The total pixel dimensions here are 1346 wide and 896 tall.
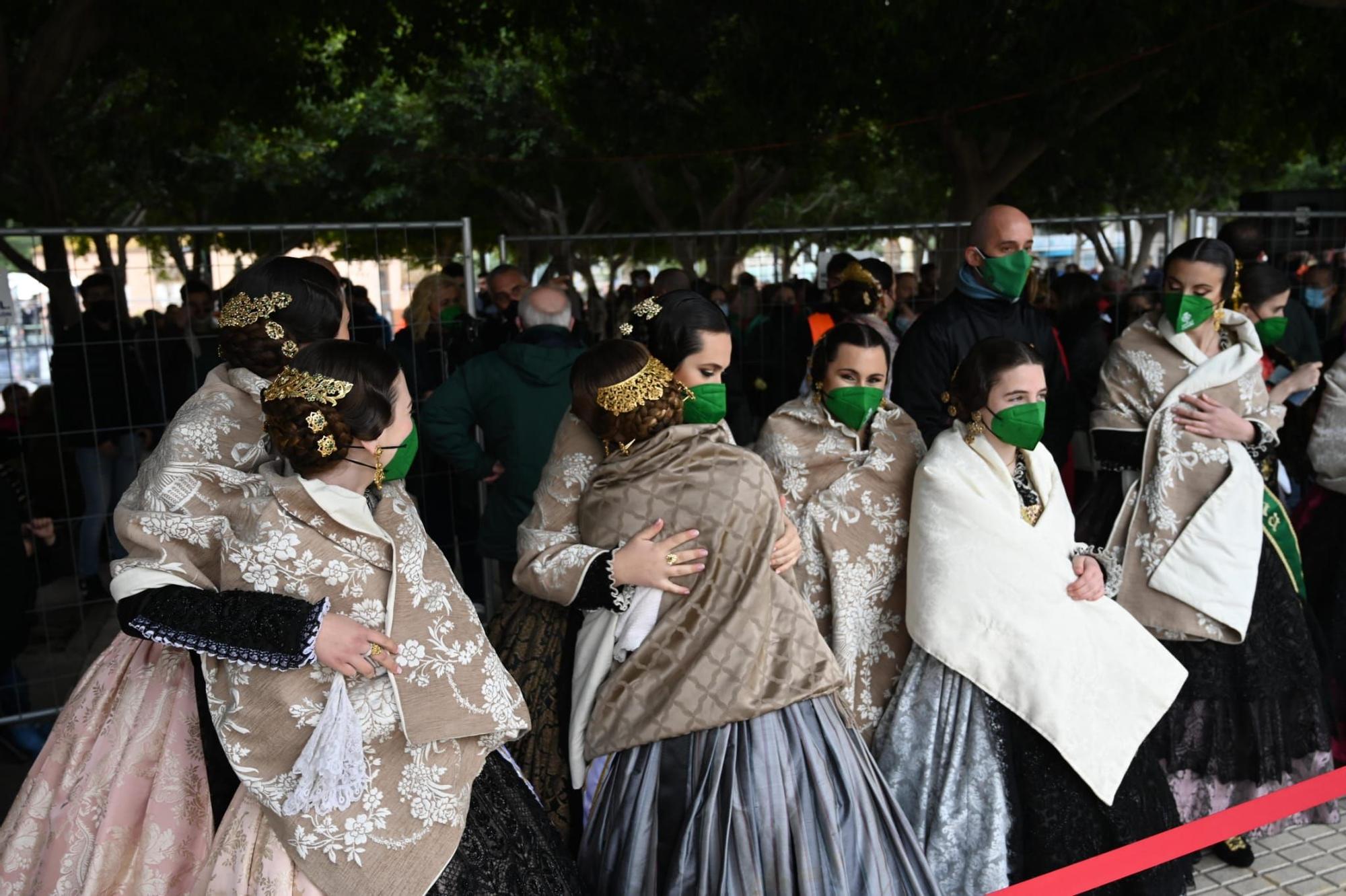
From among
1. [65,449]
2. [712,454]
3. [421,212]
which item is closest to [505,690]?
[712,454]

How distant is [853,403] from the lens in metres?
3.26

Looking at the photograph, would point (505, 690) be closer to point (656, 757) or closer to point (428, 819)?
point (428, 819)

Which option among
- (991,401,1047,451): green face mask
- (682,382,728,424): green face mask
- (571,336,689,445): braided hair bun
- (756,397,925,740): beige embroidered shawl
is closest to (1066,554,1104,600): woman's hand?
(991,401,1047,451): green face mask

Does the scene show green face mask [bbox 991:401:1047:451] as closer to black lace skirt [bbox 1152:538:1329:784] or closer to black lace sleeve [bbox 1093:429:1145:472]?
black lace sleeve [bbox 1093:429:1145:472]

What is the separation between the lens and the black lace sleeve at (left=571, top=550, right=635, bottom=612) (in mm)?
2609

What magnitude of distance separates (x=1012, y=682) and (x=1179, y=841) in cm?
55

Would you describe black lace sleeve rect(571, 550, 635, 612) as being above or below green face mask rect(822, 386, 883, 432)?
below

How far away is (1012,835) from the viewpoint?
10.1ft

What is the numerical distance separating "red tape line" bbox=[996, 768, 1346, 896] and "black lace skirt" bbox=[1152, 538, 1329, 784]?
2.20 ft

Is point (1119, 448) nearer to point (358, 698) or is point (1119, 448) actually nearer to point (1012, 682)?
point (1012, 682)

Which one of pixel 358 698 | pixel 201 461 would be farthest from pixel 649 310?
pixel 358 698

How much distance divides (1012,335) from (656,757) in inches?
77.4

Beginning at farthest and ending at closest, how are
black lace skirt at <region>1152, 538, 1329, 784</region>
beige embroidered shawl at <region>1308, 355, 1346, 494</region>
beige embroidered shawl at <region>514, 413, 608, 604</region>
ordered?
beige embroidered shawl at <region>1308, 355, 1346, 494</region>, black lace skirt at <region>1152, 538, 1329, 784</region>, beige embroidered shawl at <region>514, 413, 608, 604</region>

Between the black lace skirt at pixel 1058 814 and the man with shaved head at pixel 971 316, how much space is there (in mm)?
1031
